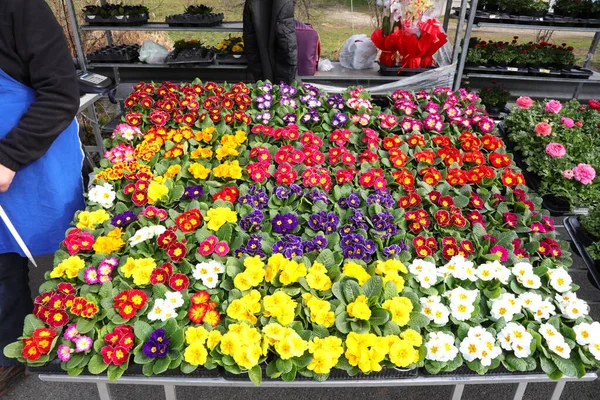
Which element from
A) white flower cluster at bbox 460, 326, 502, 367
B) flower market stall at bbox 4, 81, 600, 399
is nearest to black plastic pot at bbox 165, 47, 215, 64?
flower market stall at bbox 4, 81, 600, 399

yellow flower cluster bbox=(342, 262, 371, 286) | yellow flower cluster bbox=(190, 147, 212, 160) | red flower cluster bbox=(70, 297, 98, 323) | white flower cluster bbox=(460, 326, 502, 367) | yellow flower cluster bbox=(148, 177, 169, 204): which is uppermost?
yellow flower cluster bbox=(190, 147, 212, 160)

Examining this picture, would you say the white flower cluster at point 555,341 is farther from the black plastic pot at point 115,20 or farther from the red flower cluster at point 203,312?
the black plastic pot at point 115,20

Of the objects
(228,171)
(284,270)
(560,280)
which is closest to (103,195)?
(228,171)

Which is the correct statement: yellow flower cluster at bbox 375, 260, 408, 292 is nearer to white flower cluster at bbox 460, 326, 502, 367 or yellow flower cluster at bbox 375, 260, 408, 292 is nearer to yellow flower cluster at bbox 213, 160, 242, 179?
white flower cluster at bbox 460, 326, 502, 367

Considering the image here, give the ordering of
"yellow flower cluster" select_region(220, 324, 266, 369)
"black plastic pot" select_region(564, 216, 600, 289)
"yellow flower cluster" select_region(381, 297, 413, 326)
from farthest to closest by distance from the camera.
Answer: "black plastic pot" select_region(564, 216, 600, 289), "yellow flower cluster" select_region(381, 297, 413, 326), "yellow flower cluster" select_region(220, 324, 266, 369)

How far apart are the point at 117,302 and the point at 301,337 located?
0.57m

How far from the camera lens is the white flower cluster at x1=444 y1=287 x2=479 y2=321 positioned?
1305 mm

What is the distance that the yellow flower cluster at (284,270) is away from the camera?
4.42 ft

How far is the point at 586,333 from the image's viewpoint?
4.15 ft

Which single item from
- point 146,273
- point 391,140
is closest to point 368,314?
point 146,273

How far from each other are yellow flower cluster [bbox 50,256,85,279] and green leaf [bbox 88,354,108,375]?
0.32m

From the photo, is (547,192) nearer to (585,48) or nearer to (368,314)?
(368,314)

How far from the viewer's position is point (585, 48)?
822 cm

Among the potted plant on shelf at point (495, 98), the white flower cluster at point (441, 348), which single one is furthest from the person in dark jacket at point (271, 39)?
the white flower cluster at point (441, 348)
